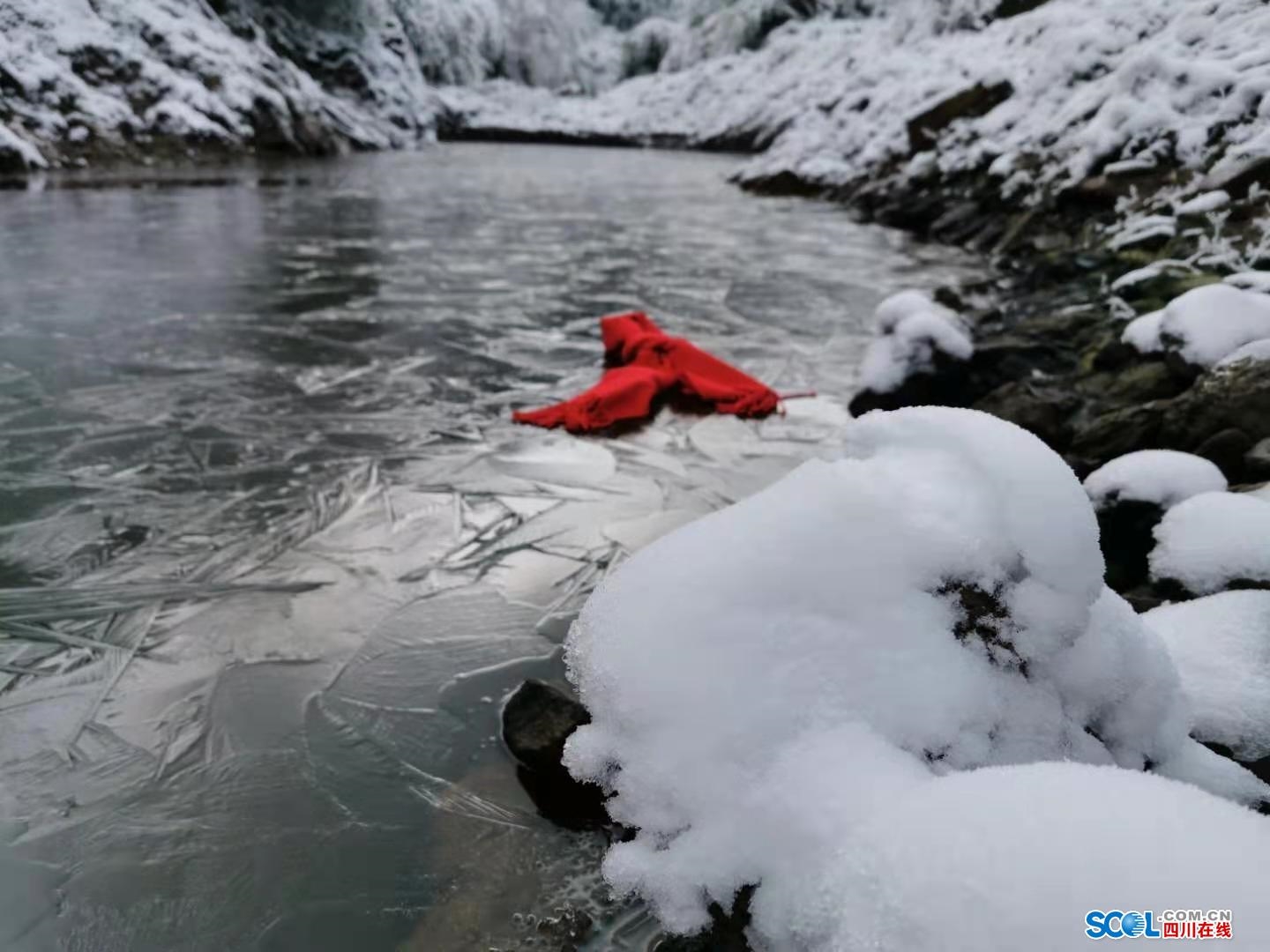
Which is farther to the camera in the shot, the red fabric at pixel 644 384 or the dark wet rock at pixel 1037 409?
the red fabric at pixel 644 384

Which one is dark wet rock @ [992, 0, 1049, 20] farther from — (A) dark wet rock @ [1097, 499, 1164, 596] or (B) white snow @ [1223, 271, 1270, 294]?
(A) dark wet rock @ [1097, 499, 1164, 596]

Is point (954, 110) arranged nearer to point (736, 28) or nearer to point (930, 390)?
point (930, 390)

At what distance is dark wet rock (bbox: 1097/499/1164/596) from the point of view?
2777 millimetres

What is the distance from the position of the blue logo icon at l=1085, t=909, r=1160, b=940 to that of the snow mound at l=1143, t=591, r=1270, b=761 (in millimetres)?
1076

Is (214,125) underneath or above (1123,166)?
underneath

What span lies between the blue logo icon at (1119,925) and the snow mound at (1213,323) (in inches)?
133

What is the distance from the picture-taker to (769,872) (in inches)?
51.1

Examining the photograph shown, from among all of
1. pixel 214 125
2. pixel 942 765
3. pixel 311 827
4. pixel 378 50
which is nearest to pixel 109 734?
pixel 311 827

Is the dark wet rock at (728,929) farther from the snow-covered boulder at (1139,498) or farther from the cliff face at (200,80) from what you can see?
the cliff face at (200,80)

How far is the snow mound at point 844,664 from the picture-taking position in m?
1.37

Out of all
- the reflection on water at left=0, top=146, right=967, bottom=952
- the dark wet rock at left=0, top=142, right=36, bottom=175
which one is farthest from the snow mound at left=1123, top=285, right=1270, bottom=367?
the dark wet rock at left=0, top=142, right=36, bottom=175

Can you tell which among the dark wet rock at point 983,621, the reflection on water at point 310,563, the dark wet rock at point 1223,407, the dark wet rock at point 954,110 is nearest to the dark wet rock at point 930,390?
the reflection on water at point 310,563

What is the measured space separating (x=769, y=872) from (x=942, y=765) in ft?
1.14

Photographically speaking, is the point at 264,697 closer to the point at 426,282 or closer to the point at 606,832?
the point at 606,832
